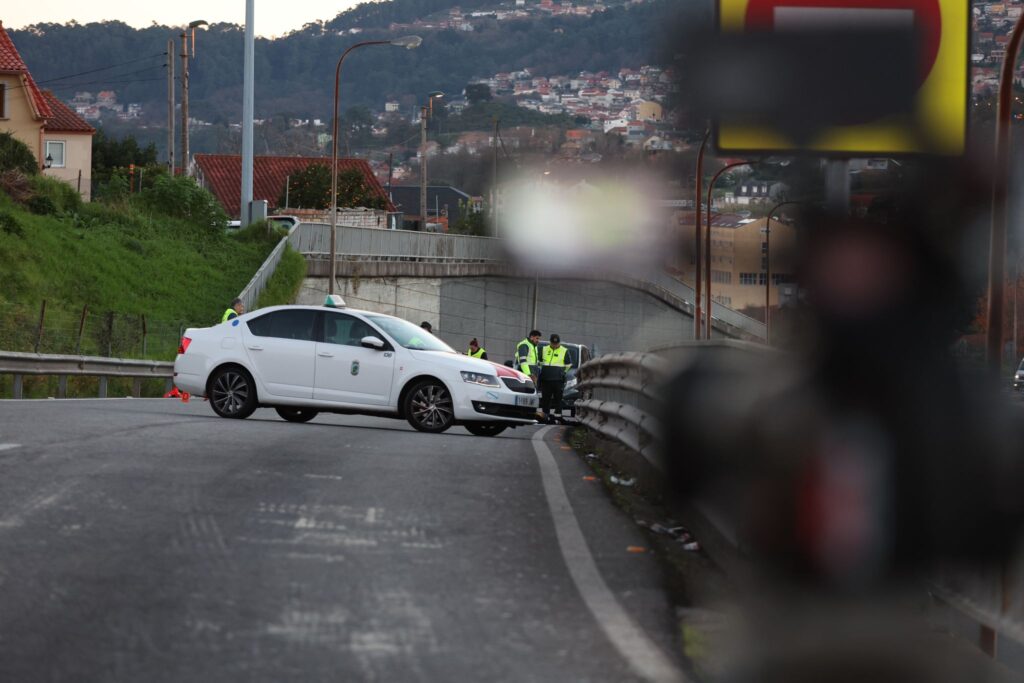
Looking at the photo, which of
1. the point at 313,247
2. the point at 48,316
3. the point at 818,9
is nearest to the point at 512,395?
the point at 818,9

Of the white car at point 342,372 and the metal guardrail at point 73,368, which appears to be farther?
the metal guardrail at point 73,368

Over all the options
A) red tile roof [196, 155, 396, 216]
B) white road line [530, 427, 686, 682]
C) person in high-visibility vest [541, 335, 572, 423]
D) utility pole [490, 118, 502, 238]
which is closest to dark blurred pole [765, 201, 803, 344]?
white road line [530, 427, 686, 682]

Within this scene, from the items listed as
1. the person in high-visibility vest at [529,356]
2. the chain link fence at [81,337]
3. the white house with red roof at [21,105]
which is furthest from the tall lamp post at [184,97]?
the person in high-visibility vest at [529,356]

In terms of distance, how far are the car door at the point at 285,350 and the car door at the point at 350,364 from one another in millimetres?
121

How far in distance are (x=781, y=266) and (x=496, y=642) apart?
1871 millimetres

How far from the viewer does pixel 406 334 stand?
60.0 feet

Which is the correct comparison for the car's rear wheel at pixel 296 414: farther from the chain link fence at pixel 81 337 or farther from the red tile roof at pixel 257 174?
the red tile roof at pixel 257 174

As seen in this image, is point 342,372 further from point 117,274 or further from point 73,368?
point 117,274

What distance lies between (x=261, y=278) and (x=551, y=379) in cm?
1931

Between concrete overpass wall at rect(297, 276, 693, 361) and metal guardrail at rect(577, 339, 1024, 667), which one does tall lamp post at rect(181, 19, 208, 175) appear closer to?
concrete overpass wall at rect(297, 276, 693, 361)

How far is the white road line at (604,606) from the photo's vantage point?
5602 mm

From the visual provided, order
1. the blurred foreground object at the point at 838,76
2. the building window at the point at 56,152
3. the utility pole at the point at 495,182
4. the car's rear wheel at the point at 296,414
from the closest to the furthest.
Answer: the blurred foreground object at the point at 838,76 → the car's rear wheel at the point at 296,414 → the utility pole at the point at 495,182 → the building window at the point at 56,152

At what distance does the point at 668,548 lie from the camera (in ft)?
27.3

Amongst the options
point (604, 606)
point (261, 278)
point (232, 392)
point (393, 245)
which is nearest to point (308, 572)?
point (604, 606)
